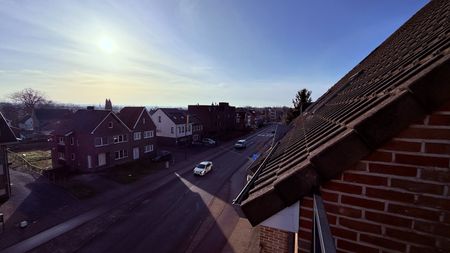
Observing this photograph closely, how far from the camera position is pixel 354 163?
2.14 m

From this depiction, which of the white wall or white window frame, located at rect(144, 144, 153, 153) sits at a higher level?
the white wall

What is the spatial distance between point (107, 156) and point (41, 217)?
12.1 meters

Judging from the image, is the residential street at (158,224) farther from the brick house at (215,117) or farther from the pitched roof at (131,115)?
the brick house at (215,117)

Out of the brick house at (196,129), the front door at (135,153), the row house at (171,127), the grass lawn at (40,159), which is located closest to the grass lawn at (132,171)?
the front door at (135,153)

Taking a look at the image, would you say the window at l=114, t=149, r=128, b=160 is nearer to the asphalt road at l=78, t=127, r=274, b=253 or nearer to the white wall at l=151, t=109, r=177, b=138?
the asphalt road at l=78, t=127, r=274, b=253

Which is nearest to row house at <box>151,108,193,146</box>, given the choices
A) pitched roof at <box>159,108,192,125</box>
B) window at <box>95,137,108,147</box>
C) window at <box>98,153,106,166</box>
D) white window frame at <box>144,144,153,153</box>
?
pitched roof at <box>159,108,192,125</box>

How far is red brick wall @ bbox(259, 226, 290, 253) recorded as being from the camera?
3728mm

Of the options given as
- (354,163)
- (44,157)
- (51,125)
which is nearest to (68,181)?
(44,157)

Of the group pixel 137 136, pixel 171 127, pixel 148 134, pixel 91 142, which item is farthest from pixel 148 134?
pixel 91 142

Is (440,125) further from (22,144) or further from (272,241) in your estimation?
(22,144)

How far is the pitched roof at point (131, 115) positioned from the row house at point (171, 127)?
29.2 ft

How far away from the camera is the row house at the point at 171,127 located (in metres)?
42.1

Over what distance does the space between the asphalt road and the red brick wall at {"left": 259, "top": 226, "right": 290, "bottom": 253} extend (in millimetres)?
4013

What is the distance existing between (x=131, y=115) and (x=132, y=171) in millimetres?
10192
